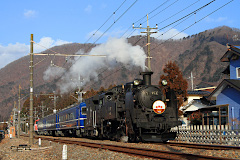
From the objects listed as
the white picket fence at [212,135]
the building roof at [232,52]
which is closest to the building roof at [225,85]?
the building roof at [232,52]

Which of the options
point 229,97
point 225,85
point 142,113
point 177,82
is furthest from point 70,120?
point 142,113

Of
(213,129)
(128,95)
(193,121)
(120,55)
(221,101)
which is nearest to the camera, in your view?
(128,95)

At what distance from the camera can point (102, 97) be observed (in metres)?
25.0

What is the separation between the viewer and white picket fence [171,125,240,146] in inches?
802

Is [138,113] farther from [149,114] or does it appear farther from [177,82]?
[177,82]

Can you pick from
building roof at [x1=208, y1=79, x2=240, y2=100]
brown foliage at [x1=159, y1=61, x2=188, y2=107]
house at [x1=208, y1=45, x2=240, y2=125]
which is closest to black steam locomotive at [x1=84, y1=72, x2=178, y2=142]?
house at [x1=208, y1=45, x2=240, y2=125]

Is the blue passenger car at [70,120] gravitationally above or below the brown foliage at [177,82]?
below

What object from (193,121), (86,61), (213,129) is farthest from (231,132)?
(86,61)

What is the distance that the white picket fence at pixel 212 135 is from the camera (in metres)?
20.4

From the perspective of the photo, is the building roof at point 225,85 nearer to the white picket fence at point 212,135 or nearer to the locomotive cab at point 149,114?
the white picket fence at point 212,135

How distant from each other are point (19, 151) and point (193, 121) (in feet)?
70.6

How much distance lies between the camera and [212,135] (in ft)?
74.4

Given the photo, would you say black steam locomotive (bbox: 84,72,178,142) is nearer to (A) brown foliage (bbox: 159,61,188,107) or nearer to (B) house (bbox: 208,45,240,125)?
(B) house (bbox: 208,45,240,125)

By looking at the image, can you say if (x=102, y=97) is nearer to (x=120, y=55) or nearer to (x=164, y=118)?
(x=164, y=118)
